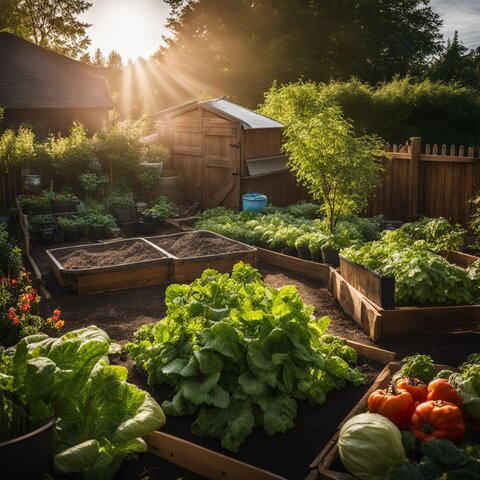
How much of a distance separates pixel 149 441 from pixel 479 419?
2.56 m

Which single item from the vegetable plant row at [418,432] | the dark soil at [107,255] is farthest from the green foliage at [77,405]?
the dark soil at [107,255]

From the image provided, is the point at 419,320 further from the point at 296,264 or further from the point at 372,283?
the point at 296,264

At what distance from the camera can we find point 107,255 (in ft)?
30.9


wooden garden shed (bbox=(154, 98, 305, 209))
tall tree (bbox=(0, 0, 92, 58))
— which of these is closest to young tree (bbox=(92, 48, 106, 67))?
tall tree (bbox=(0, 0, 92, 58))

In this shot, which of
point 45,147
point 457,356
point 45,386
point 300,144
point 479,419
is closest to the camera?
point 45,386

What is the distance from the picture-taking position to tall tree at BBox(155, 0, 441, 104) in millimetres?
32031

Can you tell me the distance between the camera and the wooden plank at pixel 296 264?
30.0 feet

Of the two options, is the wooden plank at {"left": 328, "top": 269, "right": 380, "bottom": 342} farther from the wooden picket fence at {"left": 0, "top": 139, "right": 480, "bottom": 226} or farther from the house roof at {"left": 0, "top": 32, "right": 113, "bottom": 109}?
the house roof at {"left": 0, "top": 32, "right": 113, "bottom": 109}

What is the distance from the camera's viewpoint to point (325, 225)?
10836 millimetres

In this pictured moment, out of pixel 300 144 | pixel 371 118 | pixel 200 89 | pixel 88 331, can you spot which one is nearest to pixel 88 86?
pixel 200 89

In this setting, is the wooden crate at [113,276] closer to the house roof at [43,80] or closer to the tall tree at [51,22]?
the house roof at [43,80]

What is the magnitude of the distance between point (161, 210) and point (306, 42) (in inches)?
903

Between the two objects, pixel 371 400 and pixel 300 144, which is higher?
pixel 300 144

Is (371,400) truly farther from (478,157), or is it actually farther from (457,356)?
(478,157)
